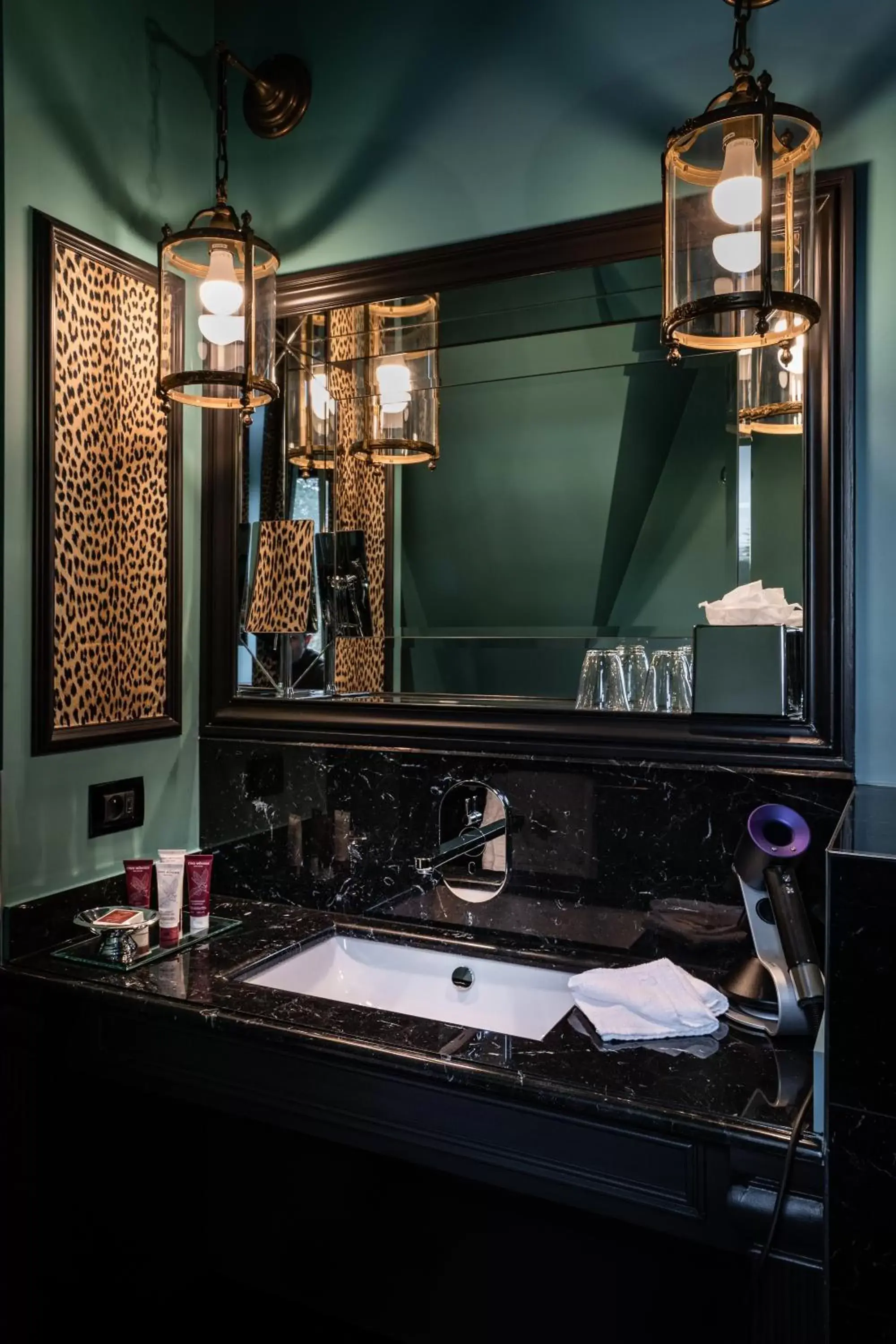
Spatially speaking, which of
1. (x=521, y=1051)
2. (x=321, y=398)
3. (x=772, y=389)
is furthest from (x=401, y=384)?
(x=521, y=1051)

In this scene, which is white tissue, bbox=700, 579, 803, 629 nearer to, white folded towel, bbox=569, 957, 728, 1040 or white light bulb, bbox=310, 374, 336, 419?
white folded towel, bbox=569, 957, 728, 1040

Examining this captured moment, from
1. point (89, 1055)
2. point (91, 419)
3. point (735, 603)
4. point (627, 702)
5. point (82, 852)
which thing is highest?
point (91, 419)

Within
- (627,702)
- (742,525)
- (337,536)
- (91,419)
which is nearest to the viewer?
(742,525)

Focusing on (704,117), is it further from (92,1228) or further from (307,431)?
(92,1228)

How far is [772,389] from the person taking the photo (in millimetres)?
1512

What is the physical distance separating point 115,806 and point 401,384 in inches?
39.4

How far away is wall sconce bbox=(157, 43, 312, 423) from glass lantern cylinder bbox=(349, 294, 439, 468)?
0.22 metres

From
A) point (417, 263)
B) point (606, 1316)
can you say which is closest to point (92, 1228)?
point (606, 1316)

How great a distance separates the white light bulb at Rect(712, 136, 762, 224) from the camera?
1280mm

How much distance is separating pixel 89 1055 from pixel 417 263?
1.55 m

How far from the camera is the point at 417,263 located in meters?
1.80

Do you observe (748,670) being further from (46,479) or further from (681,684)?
(46,479)

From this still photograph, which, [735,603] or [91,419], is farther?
[91,419]

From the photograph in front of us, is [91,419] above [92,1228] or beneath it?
above
